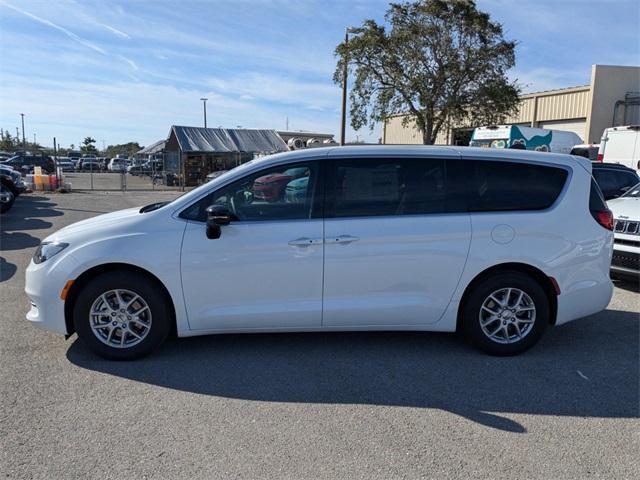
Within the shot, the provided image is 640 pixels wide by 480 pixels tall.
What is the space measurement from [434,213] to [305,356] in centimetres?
166

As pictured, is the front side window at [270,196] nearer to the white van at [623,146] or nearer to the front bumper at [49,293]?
the front bumper at [49,293]

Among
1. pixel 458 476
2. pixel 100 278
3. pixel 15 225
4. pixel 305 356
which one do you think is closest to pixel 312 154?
pixel 305 356

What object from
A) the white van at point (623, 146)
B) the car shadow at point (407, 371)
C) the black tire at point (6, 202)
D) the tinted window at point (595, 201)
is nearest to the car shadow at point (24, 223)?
the black tire at point (6, 202)

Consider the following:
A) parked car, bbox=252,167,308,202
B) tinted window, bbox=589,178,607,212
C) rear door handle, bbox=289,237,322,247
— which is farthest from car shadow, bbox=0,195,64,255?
tinted window, bbox=589,178,607,212

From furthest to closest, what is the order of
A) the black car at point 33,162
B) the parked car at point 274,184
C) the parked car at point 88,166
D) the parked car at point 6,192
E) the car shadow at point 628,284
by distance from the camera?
the parked car at point 88,166 < the black car at point 33,162 < the parked car at point 6,192 < the car shadow at point 628,284 < the parked car at point 274,184

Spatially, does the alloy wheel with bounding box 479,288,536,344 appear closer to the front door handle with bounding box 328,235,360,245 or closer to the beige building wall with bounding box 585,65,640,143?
the front door handle with bounding box 328,235,360,245

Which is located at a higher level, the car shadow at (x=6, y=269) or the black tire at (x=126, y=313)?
the black tire at (x=126, y=313)

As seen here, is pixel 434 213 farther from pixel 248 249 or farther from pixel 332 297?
pixel 248 249

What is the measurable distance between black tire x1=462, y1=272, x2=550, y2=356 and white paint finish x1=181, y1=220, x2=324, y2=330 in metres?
1.34

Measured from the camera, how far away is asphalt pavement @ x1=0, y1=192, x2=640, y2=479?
9.62 feet

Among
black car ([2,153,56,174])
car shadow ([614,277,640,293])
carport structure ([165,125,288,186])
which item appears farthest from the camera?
black car ([2,153,56,174])

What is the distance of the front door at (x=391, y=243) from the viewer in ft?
14.0

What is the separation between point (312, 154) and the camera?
4.43m

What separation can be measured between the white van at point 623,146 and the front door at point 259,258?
45.1ft
